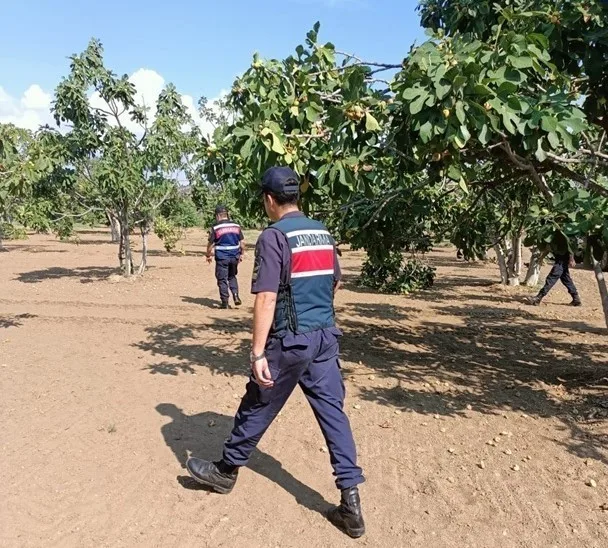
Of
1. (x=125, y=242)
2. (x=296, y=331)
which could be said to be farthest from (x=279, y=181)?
(x=125, y=242)

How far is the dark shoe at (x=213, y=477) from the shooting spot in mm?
3271

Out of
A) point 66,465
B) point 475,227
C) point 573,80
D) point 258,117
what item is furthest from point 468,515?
point 475,227

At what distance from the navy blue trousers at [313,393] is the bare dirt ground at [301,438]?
0.42 metres

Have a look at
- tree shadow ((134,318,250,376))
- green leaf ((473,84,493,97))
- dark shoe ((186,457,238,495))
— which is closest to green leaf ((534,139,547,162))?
green leaf ((473,84,493,97))

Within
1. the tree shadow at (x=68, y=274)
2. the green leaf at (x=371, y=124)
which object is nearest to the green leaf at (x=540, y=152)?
the green leaf at (x=371, y=124)

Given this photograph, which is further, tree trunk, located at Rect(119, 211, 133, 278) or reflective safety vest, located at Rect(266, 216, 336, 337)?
tree trunk, located at Rect(119, 211, 133, 278)

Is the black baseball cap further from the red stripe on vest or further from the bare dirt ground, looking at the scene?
the bare dirt ground

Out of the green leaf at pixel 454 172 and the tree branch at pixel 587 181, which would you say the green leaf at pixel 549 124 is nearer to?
the green leaf at pixel 454 172

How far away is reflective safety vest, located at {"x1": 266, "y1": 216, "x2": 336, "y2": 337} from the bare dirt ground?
112cm

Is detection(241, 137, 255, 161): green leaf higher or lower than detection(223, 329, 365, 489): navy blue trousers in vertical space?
higher

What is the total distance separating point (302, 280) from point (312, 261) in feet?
0.38

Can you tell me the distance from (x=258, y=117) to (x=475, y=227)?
4.07m

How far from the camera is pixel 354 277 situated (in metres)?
16.2

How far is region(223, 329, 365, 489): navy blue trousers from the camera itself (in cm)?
291
